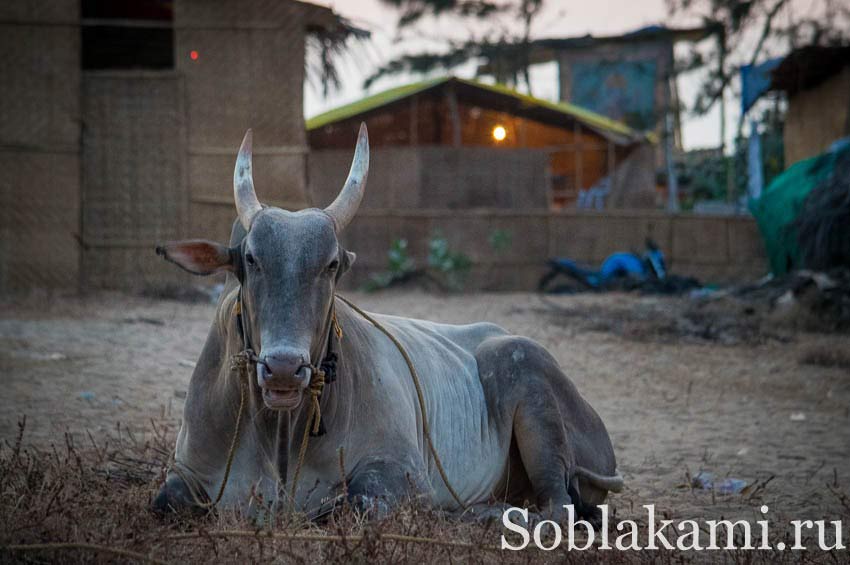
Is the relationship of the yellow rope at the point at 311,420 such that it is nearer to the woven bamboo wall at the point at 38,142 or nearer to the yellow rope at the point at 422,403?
the yellow rope at the point at 422,403

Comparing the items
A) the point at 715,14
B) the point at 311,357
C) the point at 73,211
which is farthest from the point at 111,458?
the point at 715,14

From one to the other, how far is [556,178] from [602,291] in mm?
12268

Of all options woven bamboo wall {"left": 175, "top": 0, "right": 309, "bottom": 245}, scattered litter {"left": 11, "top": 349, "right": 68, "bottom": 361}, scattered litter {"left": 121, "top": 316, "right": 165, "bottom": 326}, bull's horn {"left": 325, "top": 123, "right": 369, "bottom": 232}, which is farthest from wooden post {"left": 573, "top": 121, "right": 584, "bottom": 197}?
bull's horn {"left": 325, "top": 123, "right": 369, "bottom": 232}

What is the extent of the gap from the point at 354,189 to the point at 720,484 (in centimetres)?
295

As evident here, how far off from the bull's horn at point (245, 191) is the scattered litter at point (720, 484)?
3116 mm

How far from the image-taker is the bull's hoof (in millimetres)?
4148

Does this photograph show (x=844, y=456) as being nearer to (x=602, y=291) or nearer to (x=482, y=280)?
(x=602, y=291)

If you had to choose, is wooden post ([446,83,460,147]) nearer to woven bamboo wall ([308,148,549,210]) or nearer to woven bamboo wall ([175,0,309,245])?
woven bamboo wall ([308,148,549,210])

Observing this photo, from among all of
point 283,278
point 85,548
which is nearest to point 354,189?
point 283,278

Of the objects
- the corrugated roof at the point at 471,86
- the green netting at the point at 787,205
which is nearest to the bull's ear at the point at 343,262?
the green netting at the point at 787,205

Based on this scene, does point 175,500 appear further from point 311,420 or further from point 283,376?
point 283,376

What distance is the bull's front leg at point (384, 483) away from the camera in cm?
398

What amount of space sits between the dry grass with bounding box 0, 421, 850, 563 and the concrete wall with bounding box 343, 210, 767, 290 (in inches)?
541

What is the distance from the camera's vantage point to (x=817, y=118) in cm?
2067
